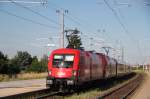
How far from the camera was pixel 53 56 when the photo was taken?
91.4ft

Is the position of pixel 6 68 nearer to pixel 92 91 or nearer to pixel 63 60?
pixel 92 91

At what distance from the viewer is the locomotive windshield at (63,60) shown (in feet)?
89.3

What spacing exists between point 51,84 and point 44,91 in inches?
53.8

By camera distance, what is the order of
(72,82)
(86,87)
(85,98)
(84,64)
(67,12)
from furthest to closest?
(67,12), (86,87), (84,64), (72,82), (85,98)

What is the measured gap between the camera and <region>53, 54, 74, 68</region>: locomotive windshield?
89.3ft

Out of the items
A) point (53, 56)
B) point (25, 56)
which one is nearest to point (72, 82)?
point (53, 56)

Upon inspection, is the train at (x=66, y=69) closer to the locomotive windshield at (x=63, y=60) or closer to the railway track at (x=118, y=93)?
the locomotive windshield at (x=63, y=60)

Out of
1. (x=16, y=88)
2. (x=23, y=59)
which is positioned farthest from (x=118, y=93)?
(x=23, y=59)

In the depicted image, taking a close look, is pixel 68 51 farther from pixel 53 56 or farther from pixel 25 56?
pixel 25 56

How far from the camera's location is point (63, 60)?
90.2 feet

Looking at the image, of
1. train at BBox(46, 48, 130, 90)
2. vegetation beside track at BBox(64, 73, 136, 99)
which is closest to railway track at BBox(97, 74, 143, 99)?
vegetation beside track at BBox(64, 73, 136, 99)

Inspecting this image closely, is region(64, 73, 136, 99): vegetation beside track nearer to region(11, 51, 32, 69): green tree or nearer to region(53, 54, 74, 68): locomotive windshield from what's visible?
region(53, 54, 74, 68): locomotive windshield

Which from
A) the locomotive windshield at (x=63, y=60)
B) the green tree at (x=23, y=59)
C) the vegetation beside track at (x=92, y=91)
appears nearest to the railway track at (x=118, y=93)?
the vegetation beside track at (x=92, y=91)

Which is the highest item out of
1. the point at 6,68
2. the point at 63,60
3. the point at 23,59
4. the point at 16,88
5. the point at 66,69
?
the point at 23,59
